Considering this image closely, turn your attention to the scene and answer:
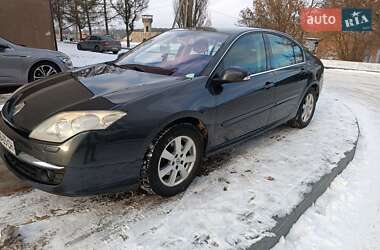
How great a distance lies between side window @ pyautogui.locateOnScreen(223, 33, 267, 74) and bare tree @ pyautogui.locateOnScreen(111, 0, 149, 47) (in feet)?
109

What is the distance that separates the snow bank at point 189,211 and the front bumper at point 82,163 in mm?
288

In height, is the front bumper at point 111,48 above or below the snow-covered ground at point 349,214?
above

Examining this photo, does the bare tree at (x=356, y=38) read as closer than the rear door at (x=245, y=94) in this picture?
No

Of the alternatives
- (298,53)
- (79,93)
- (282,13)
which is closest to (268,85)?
(298,53)

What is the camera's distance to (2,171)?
3426 millimetres

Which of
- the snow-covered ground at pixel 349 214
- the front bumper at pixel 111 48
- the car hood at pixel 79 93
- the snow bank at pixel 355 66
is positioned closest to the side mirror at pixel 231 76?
the car hood at pixel 79 93

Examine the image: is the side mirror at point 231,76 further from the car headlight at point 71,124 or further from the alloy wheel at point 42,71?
the alloy wheel at point 42,71

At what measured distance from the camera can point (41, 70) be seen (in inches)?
279

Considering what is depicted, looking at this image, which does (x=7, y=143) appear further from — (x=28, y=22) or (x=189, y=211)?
(x=28, y=22)

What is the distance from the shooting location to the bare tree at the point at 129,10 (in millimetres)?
35562

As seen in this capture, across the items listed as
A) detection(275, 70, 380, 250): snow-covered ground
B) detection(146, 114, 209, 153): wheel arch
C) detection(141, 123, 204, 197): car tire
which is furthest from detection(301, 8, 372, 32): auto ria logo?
detection(141, 123, 204, 197): car tire

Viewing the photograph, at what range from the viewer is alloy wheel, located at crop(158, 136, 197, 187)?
2.84 meters

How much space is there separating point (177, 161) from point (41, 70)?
207 inches

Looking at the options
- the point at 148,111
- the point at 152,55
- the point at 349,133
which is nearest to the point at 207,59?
the point at 152,55
